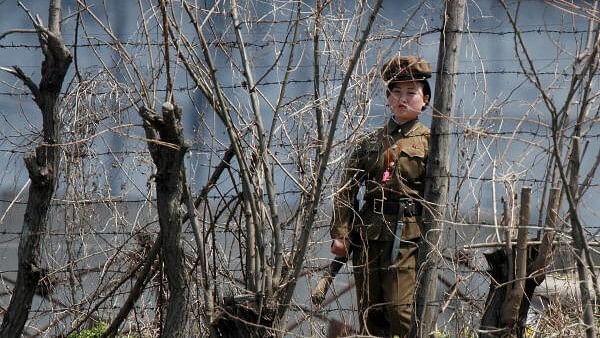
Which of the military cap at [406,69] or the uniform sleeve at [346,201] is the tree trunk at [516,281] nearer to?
the uniform sleeve at [346,201]

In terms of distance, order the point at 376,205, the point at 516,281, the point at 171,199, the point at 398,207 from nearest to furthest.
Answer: the point at 516,281 < the point at 171,199 < the point at 398,207 < the point at 376,205

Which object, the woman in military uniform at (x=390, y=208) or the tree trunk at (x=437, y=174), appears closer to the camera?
the tree trunk at (x=437, y=174)

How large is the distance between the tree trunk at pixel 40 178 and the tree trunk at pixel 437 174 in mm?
1893

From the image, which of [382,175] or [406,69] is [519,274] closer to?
[382,175]

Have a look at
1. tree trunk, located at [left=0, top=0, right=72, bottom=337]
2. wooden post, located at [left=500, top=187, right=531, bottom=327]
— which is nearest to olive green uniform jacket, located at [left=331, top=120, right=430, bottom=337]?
wooden post, located at [left=500, top=187, right=531, bottom=327]

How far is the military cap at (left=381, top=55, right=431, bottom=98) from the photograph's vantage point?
5766 millimetres

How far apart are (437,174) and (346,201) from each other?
492 millimetres

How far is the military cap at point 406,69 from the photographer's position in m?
5.77

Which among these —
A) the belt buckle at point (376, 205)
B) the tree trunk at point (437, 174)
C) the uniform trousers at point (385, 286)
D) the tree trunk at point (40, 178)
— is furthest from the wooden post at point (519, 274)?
the tree trunk at point (40, 178)

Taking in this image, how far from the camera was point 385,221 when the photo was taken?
581 cm

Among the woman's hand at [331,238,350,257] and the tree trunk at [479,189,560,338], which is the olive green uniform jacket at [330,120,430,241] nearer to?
A: the woman's hand at [331,238,350,257]

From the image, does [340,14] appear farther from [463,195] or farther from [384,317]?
[384,317]

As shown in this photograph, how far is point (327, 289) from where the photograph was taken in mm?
6207

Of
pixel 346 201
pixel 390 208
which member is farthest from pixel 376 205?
pixel 346 201
